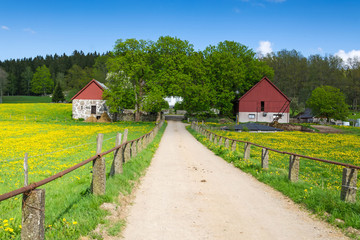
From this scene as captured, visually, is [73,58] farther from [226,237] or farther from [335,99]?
[226,237]

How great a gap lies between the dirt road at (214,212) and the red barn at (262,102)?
51.4m

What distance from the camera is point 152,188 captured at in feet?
28.5

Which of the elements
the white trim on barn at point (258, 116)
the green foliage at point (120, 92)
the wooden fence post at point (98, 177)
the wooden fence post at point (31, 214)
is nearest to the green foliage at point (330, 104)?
the white trim on barn at point (258, 116)

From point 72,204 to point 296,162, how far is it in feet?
23.3

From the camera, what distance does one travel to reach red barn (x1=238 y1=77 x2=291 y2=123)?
5988 cm

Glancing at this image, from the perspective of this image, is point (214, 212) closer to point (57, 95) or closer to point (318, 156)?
point (318, 156)

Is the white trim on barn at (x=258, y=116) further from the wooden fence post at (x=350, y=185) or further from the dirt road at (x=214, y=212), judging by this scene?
the wooden fence post at (x=350, y=185)

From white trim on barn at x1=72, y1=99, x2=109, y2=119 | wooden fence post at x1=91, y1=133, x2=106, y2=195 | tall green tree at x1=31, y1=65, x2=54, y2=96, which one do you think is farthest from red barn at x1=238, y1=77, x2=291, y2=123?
tall green tree at x1=31, y1=65, x2=54, y2=96

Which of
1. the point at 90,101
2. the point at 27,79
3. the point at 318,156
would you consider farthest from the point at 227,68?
the point at 27,79

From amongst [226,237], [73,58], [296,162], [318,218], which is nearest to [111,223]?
[226,237]

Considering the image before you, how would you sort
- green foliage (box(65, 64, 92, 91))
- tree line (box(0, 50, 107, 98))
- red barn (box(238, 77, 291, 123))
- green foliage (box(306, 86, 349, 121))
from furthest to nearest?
1. tree line (box(0, 50, 107, 98))
2. green foliage (box(65, 64, 92, 91))
3. green foliage (box(306, 86, 349, 121))
4. red barn (box(238, 77, 291, 123))

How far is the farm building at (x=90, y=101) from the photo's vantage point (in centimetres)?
5391

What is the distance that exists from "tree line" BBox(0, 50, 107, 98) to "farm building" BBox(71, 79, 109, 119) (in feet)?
172

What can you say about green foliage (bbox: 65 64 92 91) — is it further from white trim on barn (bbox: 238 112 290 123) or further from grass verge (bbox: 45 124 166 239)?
grass verge (bbox: 45 124 166 239)
